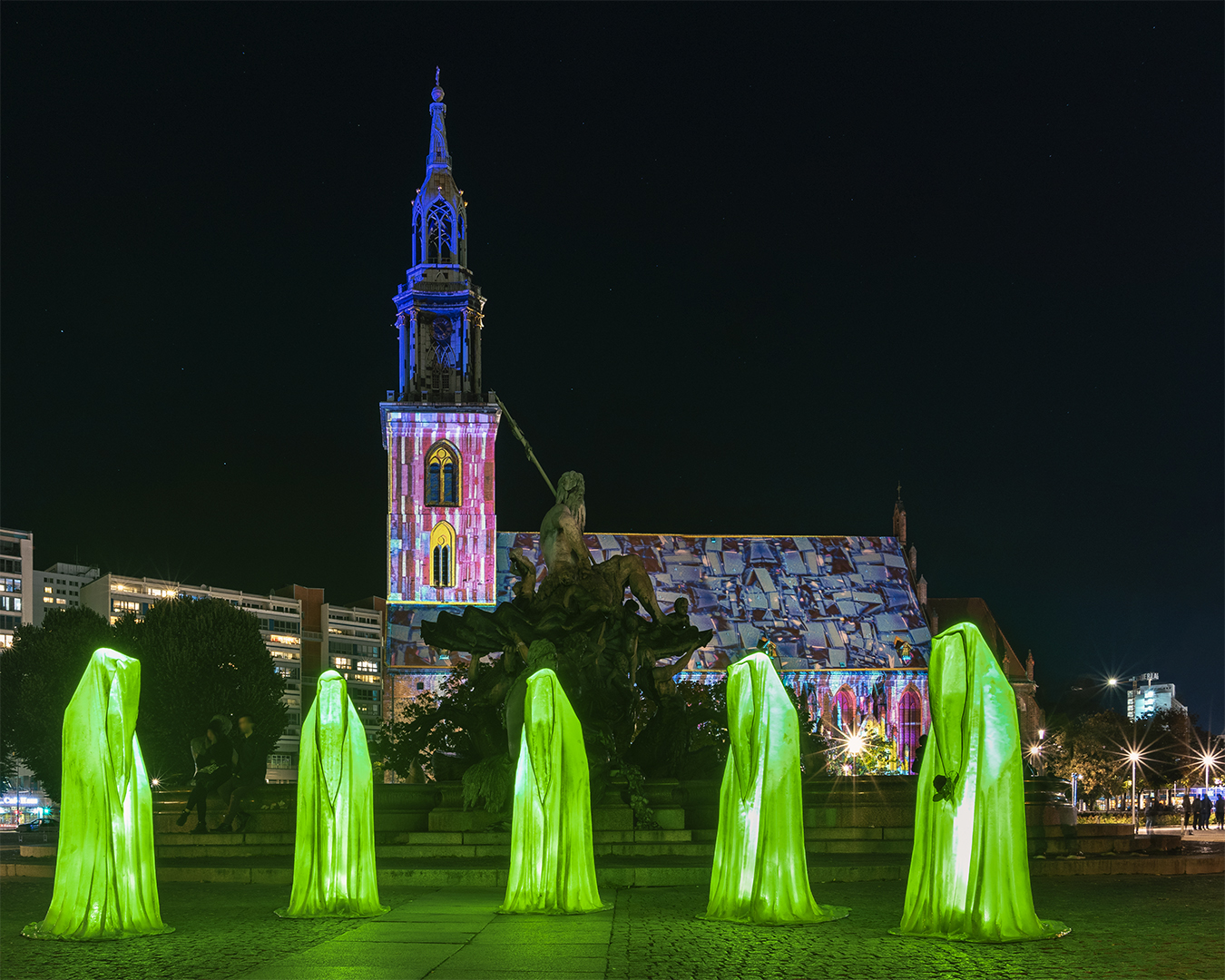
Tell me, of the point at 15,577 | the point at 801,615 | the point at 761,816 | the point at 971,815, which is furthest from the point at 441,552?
the point at 15,577

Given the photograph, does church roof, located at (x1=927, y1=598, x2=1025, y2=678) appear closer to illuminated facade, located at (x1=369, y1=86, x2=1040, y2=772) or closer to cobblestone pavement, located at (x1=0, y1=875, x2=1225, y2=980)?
illuminated facade, located at (x1=369, y1=86, x2=1040, y2=772)

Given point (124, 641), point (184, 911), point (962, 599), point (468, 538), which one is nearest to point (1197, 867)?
point (184, 911)

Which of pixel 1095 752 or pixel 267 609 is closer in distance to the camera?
pixel 1095 752

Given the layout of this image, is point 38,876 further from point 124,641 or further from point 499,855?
point 124,641

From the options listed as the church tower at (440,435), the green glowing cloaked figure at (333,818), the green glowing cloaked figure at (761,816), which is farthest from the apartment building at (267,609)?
the green glowing cloaked figure at (761,816)

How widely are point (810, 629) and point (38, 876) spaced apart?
6040cm

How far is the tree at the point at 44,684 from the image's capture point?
4612 centimetres

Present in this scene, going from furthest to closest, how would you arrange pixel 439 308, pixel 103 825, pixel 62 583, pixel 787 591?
1. pixel 62 583
2. pixel 787 591
3. pixel 439 308
4. pixel 103 825

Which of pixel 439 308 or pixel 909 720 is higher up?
pixel 439 308

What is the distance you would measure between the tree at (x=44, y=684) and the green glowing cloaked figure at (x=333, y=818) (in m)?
34.4

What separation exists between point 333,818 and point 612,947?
3.55 meters

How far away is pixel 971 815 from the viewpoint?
11320mm

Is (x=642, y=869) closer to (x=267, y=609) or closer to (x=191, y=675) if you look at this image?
(x=191, y=675)

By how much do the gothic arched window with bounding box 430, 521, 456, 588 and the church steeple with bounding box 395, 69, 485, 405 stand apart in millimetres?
6453
